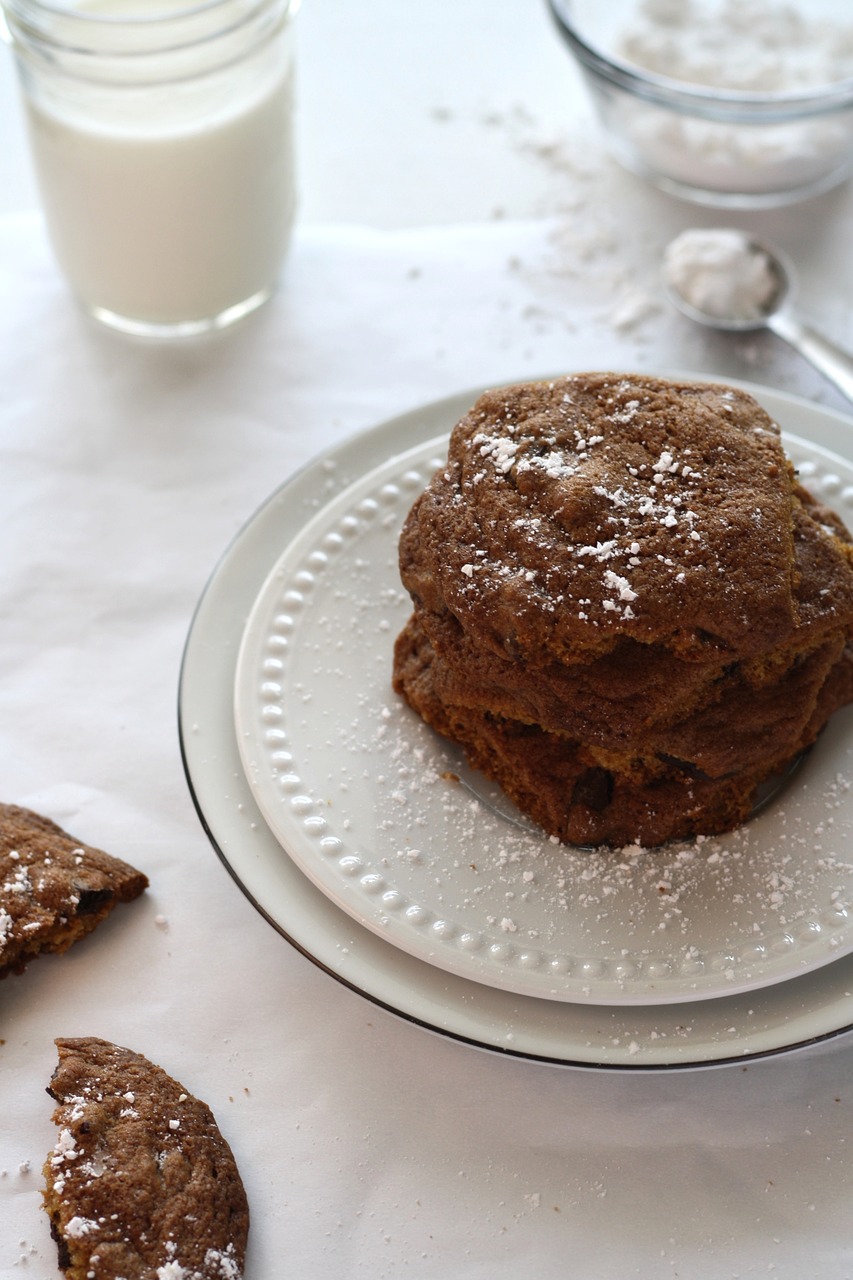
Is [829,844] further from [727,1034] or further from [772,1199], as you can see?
[772,1199]

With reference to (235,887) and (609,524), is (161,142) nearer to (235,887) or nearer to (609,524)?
(609,524)

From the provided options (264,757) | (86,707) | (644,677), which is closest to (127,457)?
(86,707)

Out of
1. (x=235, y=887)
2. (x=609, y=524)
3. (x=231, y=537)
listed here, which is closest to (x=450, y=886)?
(x=235, y=887)

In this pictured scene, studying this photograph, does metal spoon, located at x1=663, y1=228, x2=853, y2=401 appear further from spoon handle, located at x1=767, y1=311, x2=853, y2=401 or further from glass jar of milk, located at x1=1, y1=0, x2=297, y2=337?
glass jar of milk, located at x1=1, y1=0, x2=297, y2=337

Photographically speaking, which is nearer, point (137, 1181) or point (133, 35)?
point (137, 1181)

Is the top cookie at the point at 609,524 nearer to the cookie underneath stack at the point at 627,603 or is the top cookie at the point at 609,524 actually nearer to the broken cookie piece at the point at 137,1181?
the cookie underneath stack at the point at 627,603

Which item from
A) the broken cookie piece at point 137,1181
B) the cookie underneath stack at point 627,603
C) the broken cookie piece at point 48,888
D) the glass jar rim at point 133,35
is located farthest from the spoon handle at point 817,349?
the broken cookie piece at point 137,1181
